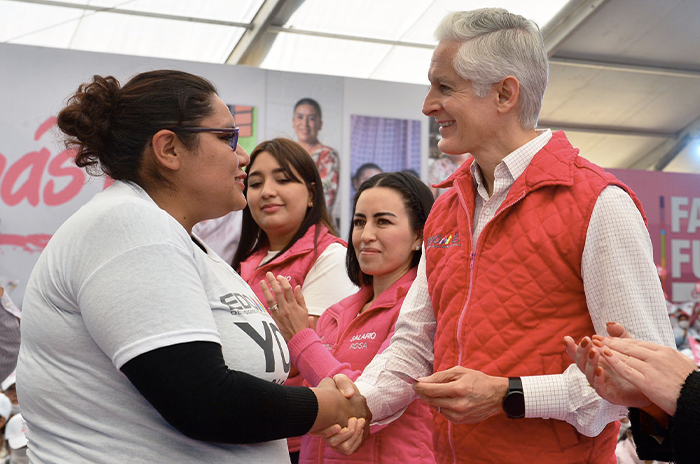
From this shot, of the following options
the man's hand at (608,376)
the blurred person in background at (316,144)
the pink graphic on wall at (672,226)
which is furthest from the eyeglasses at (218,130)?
the pink graphic on wall at (672,226)

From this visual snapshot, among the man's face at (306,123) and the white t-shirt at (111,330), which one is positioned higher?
the man's face at (306,123)

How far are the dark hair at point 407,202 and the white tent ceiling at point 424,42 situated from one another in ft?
17.7

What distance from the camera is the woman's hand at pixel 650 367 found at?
1195 mm

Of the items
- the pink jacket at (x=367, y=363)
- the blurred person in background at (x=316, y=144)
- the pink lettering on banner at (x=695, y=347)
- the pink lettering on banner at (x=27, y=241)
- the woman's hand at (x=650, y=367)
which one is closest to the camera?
the woman's hand at (x=650, y=367)

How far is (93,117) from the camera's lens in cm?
157

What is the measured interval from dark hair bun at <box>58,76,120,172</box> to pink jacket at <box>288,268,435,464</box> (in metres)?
0.90

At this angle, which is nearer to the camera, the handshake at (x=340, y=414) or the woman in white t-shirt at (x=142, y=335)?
the woman in white t-shirt at (x=142, y=335)

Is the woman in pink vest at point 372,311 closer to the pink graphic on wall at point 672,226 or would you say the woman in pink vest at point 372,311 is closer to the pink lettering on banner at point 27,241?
the pink lettering on banner at point 27,241

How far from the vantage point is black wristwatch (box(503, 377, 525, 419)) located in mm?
1561

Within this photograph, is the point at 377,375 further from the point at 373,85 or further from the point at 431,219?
the point at 373,85

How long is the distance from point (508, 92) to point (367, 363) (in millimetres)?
902

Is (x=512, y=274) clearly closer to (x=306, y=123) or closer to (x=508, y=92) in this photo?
(x=508, y=92)

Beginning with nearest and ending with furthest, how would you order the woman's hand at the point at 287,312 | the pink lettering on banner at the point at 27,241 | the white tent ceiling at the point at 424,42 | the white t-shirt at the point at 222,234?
the woman's hand at the point at 287,312 < the pink lettering on banner at the point at 27,241 < the white t-shirt at the point at 222,234 < the white tent ceiling at the point at 424,42

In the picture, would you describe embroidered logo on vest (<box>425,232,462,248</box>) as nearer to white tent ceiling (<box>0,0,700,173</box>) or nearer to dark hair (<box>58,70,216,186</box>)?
dark hair (<box>58,70,216,186</box>)
